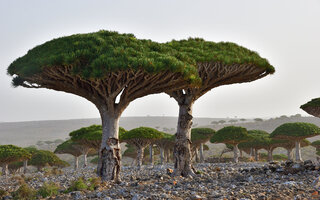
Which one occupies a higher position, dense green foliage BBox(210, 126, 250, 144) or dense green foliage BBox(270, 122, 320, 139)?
dense green foliage BBox(270, 122, 320, 139)

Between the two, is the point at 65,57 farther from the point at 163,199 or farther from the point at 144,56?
the point at 163,199

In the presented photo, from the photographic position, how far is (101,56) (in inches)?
452

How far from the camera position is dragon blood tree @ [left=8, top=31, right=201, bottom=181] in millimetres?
11633

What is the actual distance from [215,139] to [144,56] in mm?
27577

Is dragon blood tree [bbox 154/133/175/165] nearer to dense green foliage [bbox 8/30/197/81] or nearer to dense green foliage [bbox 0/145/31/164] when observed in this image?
dense green foliage [bbox 0/145/31/164]

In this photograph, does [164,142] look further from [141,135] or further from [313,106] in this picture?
[313,106]

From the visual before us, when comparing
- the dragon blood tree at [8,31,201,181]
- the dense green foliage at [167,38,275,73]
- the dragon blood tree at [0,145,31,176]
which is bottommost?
the dragon blood tree at [0,145,31,176]

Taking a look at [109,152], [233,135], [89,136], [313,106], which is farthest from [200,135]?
[109,152]

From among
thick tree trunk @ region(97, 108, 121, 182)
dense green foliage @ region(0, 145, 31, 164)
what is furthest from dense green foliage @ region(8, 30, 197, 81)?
dense green foliage @ region(0, 145, 31, 164)

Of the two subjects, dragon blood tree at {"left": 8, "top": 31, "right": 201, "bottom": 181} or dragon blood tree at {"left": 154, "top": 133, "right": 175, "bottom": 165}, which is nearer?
dragon blood tree at {"left": 8, "top": 31, "right": 201, "bottom": 181}

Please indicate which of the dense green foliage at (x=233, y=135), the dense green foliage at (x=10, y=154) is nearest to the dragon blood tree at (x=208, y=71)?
the dense green foliage at (x=233, y=135)

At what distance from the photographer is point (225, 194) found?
363 inches

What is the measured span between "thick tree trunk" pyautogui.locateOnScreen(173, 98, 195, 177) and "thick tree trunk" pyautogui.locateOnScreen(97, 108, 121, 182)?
405 cm

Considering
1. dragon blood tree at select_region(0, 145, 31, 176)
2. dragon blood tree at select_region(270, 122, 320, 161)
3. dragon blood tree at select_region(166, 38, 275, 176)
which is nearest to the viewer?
dragon blood tree at select_region(166, 38, 275, 176)
